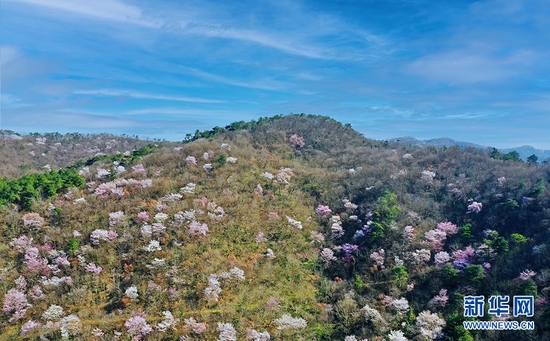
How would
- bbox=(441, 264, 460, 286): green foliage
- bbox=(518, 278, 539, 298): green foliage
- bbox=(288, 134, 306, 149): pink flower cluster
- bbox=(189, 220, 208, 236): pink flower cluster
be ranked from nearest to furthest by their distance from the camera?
bbox=(518, 278, 539, 298): green foliage
bbox=(441, 264, 460, 286): green foliage
bbox=(189, 220, 208, 236): pink flower cluster
bbox=(288, 134, 306, 149): pink flower cluster

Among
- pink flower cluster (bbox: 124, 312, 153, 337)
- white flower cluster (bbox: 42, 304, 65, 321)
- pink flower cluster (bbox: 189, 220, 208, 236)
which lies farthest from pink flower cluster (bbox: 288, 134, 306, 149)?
white flower cluster (bbox: 42, 304, 65, 321)

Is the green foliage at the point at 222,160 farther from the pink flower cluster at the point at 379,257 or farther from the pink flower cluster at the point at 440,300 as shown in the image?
the pink flower cluster at the point at 440,300

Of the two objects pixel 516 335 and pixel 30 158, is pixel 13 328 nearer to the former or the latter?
pixel 516 335

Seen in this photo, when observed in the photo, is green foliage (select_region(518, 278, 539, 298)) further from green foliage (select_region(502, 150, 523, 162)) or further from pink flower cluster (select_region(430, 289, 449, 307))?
green foliage (select_region(502, 150, 523, 162))

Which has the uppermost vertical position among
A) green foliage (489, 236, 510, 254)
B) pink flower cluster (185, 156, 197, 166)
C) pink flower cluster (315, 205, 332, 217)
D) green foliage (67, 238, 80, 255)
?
pink flower cluster (185, 156, 197, 166)

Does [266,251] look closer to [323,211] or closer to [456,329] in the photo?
[323,211]

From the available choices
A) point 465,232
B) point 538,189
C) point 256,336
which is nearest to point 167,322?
point 256,336

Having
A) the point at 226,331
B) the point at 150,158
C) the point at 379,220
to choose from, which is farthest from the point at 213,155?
the point at 226,331
